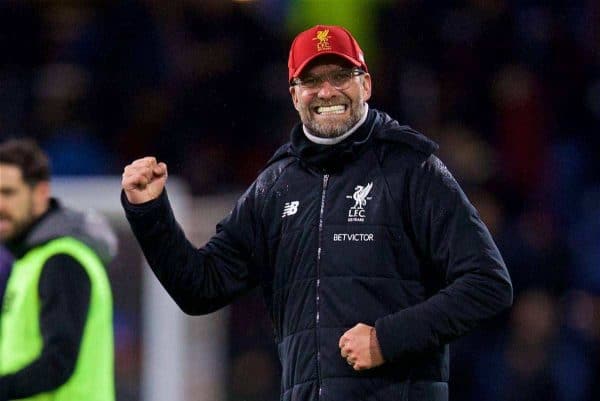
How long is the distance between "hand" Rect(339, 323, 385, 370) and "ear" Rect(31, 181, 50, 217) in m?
1.79

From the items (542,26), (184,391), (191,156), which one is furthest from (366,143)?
(542,26)

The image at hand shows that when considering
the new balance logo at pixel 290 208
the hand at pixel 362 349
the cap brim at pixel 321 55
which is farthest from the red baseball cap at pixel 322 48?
the hand at pixel 362 349

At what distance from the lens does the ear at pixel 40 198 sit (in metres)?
5.32

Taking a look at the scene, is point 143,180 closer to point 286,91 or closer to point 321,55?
point 321,55

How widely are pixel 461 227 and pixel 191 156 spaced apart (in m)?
4.75

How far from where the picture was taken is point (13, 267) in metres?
5.20

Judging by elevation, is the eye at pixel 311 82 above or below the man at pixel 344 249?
above

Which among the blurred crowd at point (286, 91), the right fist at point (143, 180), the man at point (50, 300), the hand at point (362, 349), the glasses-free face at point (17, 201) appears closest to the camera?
the hand at point (362, 349)

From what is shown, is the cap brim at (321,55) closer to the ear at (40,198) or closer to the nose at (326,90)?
the nose at (326,90)

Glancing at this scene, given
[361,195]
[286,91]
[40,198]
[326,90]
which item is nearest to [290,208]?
[361,195]

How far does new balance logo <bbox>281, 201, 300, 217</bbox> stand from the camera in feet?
13.7

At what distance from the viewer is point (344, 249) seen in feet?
13.2

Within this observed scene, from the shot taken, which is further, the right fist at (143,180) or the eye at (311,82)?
the eye at (311,82)

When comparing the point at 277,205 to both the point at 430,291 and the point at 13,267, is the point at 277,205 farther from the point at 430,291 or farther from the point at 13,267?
the point at 13,267
